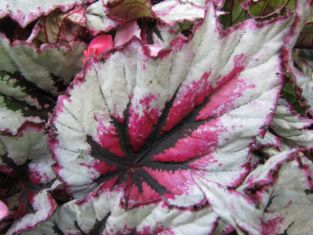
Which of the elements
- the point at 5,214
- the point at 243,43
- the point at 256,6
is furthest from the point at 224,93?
the point at 5,214

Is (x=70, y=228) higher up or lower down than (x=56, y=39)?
lower down

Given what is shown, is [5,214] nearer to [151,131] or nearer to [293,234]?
[151,131]

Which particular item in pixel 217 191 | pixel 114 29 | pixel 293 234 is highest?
pixel 114 29

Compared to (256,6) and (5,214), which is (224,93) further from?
(5,214)

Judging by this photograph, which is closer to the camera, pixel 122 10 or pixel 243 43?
pixel 243 43

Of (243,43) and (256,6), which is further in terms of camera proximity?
(256,6)

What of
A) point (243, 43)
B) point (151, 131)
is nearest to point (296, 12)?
point (243, 43)
